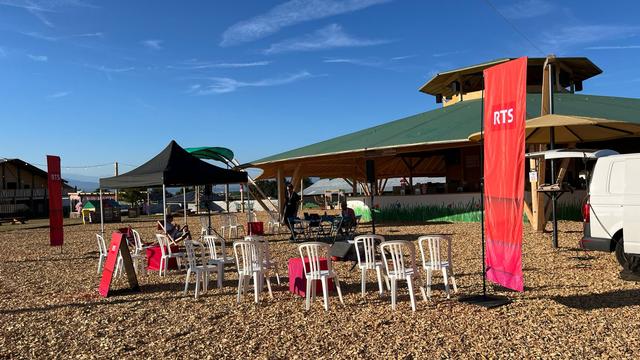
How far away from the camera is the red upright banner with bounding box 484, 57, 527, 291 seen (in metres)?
5.17

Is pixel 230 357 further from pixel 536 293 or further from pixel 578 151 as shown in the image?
pixel 578 151

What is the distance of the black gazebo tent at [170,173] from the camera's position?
35.8 ft

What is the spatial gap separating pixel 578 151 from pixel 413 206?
10.1 metres

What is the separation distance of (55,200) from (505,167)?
11127 mm

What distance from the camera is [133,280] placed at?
296 inches

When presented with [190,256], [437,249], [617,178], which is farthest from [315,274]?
[617,178]

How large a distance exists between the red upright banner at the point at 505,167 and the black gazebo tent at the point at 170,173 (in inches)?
282

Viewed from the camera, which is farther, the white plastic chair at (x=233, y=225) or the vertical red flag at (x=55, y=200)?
the white plastic chair at (x=233, y=225)

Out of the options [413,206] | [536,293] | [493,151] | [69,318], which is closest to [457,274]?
[536,293]

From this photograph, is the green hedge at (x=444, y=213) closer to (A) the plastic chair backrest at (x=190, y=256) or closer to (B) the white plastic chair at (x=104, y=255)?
(B) the white plastic chair at (x=104, y=255)

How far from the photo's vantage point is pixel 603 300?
5902 mm

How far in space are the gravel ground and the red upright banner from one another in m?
0.55

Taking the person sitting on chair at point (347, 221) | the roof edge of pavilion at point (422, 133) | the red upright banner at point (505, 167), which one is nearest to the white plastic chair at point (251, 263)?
the red upright banner at point (505, 167)

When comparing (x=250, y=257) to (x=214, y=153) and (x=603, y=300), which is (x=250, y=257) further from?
(x=214, y=153)
